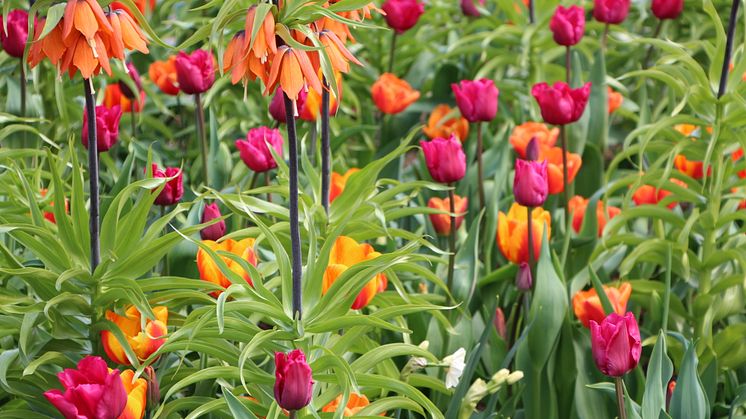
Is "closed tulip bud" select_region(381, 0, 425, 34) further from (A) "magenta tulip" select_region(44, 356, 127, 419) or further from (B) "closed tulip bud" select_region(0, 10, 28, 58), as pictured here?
(A) "magenta tulip" select_region(44, 356, 127, 419)

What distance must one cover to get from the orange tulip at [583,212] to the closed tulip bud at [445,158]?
387 mm

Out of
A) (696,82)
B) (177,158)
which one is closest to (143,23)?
(696,82)

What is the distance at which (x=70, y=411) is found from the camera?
153 cm

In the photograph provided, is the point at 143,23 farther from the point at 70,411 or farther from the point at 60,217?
the point at 70,411

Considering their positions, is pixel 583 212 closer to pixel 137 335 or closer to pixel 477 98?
pixel 477 98

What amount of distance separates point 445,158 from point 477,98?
0.33 m

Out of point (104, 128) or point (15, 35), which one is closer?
point (104, 128)

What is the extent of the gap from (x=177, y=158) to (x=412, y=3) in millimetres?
834

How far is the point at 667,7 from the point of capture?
3127 mm

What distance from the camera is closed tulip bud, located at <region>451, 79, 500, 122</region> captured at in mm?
2557

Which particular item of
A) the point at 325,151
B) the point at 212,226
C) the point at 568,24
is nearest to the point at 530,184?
the point at 325,151

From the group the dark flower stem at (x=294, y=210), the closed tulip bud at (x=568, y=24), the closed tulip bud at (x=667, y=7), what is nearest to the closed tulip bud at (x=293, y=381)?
the dark flower stem at (x=294, y=210)

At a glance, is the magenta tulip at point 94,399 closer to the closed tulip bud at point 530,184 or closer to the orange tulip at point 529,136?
the closed tulip bud at point 530,184

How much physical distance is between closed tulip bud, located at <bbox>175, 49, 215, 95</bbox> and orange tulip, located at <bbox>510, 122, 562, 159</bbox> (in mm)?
821
